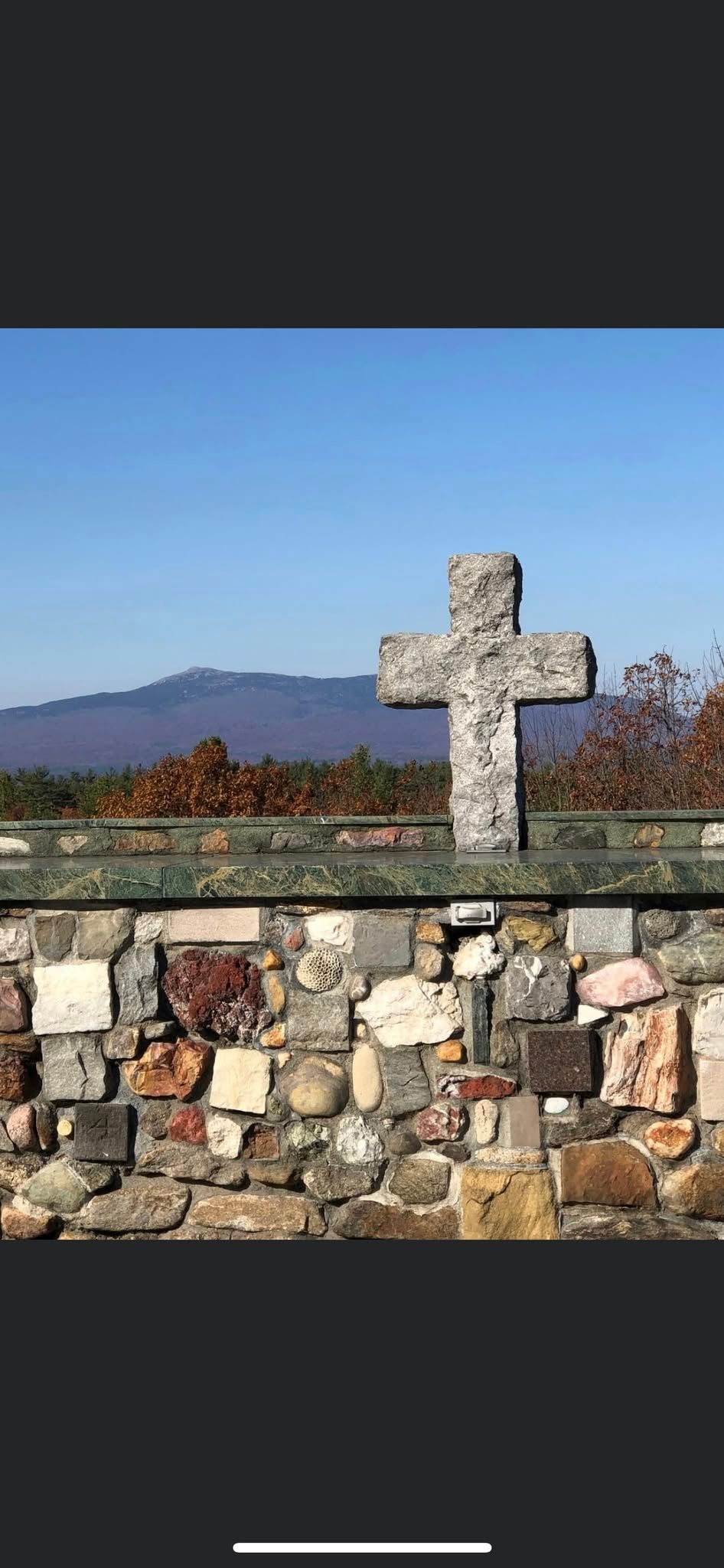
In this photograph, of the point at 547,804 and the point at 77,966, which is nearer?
the point at 77,966

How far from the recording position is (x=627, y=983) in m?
4.16

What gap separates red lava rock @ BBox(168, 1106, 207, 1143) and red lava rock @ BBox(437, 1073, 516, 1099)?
0.72 meters

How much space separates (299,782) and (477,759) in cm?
1296

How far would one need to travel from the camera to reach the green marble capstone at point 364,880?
4113 mm

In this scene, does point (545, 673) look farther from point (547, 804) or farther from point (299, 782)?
point (299, 782)

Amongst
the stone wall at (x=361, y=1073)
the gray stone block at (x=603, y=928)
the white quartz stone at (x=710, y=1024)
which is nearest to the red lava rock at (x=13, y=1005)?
the stone wall at (x=361, y=1073)

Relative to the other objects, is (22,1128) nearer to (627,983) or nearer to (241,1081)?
(241,1081)

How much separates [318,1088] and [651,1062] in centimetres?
97

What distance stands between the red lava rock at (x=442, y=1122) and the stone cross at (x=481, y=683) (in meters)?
1.23

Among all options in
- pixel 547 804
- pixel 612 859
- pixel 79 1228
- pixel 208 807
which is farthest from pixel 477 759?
pixel 208 807

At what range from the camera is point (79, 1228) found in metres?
4.34
